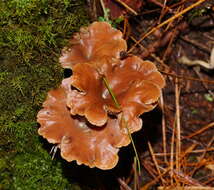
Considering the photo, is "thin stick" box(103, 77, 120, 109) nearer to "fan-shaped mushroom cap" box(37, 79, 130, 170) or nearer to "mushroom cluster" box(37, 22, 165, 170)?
"mushroom cluster" box(37, 22, 165, 170)

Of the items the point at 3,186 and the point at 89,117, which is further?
the point at 3,186

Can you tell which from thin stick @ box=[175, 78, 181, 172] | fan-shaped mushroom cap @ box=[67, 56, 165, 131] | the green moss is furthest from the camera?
thin stick @ box=[175, 78, 181, 172]

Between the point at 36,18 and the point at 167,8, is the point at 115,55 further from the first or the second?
the point at 167,8

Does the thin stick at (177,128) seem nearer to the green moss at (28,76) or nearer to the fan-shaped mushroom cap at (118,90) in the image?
the fan-shaped mushroom cap at (118,90)

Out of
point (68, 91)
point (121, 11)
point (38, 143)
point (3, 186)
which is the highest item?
point (121, 11)

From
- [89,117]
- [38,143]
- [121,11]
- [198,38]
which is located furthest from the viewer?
[198,38]

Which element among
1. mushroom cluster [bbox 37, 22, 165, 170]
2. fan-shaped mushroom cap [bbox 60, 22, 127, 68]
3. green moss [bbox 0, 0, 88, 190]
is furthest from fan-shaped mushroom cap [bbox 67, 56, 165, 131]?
green moss [bbox 0, 0, 88, 190]

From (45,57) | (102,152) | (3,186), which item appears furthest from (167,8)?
(3,186)

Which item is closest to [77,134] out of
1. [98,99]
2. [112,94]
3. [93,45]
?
[98,99]
